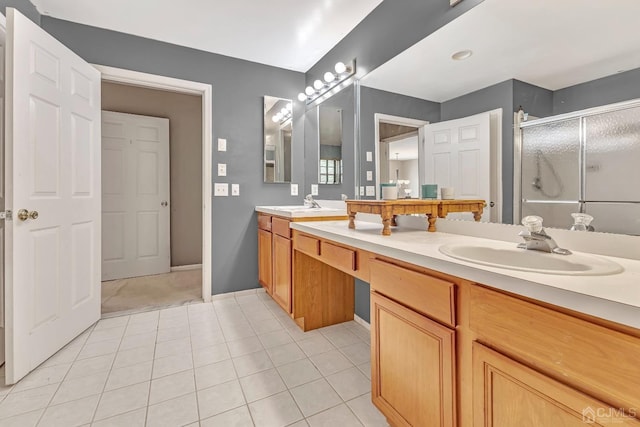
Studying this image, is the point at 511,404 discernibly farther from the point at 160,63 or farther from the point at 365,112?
the point at 160,63

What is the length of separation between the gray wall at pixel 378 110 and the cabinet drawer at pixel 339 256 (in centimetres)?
73

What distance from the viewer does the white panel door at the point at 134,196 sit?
3.32 meters

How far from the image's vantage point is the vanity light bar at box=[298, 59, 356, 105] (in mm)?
2283

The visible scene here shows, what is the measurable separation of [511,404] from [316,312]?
4.89ft

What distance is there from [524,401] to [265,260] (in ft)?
7.10

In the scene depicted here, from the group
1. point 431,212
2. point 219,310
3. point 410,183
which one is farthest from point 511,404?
point 219,310

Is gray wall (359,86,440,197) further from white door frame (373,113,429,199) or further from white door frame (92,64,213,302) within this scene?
white door frame (92,64,213,302)

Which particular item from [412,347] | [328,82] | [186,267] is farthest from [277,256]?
[186,267]

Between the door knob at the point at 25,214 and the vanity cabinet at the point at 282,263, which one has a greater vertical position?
the door knob at the point at 25,214

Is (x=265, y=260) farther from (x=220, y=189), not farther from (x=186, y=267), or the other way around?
(x=186, y=267)

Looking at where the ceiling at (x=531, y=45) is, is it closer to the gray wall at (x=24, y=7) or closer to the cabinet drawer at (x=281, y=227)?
the cabinet drawer at (x=281, y=227)

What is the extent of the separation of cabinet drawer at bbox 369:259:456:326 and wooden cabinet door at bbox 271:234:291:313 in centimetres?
100

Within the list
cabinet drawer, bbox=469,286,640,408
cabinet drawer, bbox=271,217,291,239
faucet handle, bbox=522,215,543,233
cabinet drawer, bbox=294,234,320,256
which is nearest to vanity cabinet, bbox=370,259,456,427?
cabinet drawer, bbox=469,286,640,408

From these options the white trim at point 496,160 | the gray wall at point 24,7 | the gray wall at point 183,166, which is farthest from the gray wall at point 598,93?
the gray wall at point 183,166
